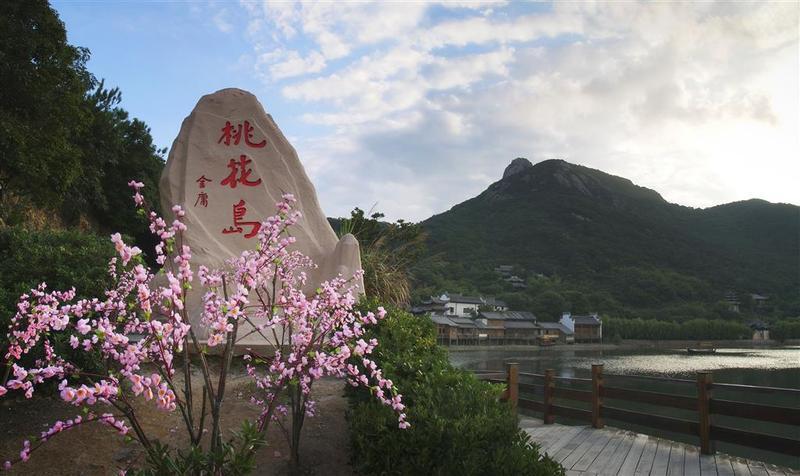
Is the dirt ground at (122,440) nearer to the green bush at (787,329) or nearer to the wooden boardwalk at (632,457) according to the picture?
the wooden boardwalk at (632,457)

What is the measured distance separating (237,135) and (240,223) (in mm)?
1253

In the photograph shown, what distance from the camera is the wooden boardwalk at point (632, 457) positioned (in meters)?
4.36

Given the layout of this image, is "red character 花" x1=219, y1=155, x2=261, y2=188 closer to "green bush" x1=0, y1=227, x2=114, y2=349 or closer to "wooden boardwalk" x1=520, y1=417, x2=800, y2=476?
"green bush" x1=0, y1=227, x2=114, y2=349

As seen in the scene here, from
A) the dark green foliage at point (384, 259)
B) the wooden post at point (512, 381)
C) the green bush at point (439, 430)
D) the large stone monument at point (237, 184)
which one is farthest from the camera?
the dark green foliage at point (384, 259)

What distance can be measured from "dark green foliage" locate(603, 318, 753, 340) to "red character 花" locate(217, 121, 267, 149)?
143ft

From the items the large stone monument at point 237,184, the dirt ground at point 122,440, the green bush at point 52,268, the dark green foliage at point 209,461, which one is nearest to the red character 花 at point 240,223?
the large stone monument at point 237,184

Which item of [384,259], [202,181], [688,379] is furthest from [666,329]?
[202,181]

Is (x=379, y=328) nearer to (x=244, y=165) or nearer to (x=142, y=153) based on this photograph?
(x=244, y=165)

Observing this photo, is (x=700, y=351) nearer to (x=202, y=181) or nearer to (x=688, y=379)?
(x=688, y=379)

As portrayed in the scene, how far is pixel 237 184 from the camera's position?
7227mm

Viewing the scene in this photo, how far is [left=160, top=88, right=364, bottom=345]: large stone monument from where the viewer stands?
6773 millimetres

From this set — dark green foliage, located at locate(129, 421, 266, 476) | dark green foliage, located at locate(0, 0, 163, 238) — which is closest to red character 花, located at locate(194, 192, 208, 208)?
dark green foliage, located at locate(129, 421, 266, 476)

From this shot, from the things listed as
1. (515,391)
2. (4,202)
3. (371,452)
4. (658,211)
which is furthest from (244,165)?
(658,211)

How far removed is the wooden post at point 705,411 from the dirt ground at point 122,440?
10.2 ft
